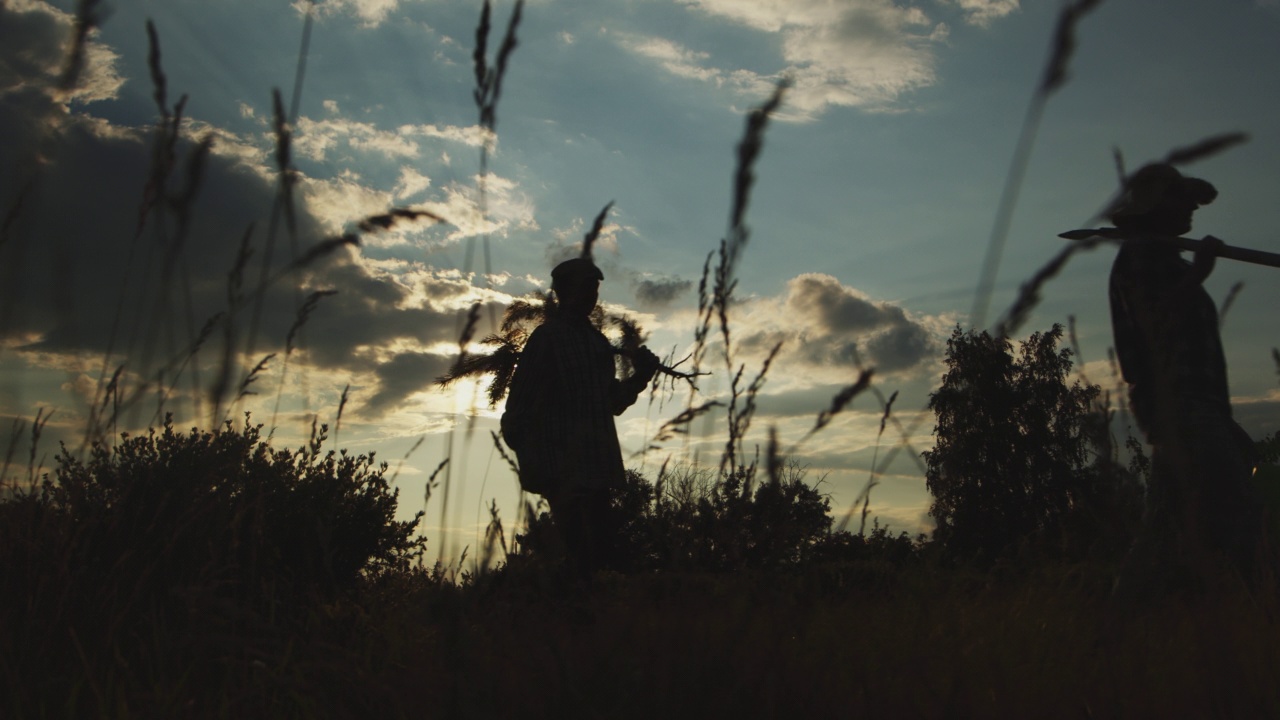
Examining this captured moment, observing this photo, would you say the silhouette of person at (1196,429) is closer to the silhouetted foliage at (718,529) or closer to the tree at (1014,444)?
the silhouetted foliage at (718,529)

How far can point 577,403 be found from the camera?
4.21 m

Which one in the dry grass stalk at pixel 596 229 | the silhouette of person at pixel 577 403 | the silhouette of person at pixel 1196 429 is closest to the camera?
the dry grass stalk at pixel 596 229

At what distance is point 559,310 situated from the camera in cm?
443

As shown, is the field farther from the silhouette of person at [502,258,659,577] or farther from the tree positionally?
the tree

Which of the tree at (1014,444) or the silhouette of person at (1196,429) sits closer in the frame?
the silhouette of person at (1196,429)

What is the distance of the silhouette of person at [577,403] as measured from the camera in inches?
157

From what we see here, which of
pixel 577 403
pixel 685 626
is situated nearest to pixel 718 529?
pixel 685 626

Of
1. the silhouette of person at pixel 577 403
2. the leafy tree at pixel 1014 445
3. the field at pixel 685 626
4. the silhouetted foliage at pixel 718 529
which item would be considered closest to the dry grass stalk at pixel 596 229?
the field at pixel 685 626

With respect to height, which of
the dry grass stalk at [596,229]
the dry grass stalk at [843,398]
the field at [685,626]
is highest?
the dry grass stalk at [596,229]

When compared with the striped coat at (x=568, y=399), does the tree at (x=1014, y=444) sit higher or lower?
higher

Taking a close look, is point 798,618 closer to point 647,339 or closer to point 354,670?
point 354,670

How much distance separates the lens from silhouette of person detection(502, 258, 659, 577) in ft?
13.1

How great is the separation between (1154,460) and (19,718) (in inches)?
154

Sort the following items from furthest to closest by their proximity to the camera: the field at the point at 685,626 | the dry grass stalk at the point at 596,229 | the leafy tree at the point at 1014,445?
1. the leafy tree at the point at 1014,445
2. the dry grass stalk at the point at 596,229
3. the field at the point at 685,626
